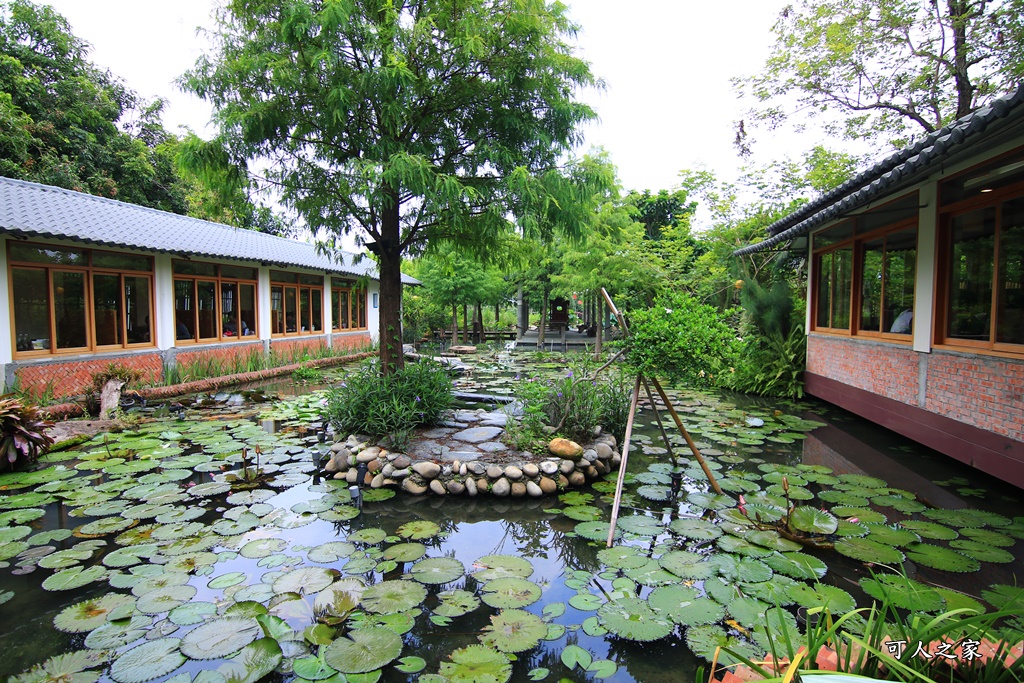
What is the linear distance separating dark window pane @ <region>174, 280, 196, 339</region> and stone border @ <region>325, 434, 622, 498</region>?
24.8 ft

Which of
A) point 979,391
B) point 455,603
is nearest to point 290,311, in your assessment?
point 455,603

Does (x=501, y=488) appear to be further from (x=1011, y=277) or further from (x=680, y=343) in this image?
(x=1011, y=277)

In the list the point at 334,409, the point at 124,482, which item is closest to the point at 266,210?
the point at 334,409

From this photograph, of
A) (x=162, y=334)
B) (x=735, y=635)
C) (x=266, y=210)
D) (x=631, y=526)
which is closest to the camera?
(x=735, y=635)

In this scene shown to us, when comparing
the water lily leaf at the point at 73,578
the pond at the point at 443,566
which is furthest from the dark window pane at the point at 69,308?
the water lily leaf at the point at 73,578

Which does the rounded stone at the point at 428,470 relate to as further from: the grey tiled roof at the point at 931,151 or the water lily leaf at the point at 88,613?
the grey tiled roof at the point at 931,151

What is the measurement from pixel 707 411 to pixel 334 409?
18.0 feet

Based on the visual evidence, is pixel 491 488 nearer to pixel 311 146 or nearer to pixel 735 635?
pixel 735 635

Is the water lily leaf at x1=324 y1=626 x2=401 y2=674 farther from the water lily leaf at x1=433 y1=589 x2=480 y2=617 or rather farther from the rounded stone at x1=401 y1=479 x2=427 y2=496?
the rounded stone at x1=401 y1=479 x2=427 y2=496

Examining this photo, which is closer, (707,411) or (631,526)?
(631,526)

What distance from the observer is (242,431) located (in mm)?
6598

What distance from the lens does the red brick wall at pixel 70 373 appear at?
7.53 m

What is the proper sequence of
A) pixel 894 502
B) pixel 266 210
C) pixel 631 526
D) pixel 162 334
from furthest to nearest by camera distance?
1. pixel 162 334
2. pixel 266 210
3. pixel 894 502
4. pixel 631 526

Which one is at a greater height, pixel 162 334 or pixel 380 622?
pixel 162 334
